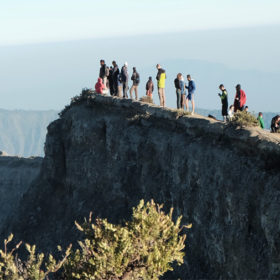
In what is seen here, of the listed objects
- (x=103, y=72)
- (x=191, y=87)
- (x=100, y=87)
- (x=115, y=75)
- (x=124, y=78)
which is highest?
(x=103, y=72)

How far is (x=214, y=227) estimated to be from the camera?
25.4 metres

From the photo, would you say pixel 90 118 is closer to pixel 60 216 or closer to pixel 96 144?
pixel 96 144

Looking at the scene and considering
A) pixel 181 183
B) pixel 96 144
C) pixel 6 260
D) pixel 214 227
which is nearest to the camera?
pixel 6 260

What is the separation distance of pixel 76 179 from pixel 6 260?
2304cm

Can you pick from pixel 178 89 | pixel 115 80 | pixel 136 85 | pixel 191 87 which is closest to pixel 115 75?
pixel 115 80

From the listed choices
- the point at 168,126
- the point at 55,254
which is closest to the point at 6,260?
the point at 168,126

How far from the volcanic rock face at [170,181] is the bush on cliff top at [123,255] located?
4740 millimetres

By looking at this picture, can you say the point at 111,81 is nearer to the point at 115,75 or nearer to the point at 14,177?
the point at 115,75

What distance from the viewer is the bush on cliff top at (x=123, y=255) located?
1792 centimetres

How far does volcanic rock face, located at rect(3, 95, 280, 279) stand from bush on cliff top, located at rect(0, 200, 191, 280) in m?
4.74

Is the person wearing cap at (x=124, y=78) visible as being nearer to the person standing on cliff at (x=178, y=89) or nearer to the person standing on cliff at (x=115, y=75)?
the person standing on cliff at (x=115, y=75)

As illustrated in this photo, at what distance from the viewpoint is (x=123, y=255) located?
18.3 m

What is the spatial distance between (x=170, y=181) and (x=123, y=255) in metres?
12.4

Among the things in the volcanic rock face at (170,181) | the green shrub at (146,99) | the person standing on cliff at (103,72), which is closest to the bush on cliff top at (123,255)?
the volcanic rock face at (170,181)
